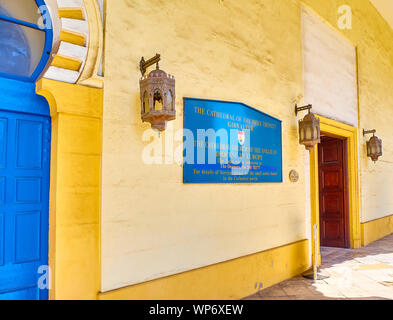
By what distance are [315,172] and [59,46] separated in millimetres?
4719

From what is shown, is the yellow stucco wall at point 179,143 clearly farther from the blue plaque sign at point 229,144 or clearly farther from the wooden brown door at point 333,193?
the wooden brown door at point 333,193

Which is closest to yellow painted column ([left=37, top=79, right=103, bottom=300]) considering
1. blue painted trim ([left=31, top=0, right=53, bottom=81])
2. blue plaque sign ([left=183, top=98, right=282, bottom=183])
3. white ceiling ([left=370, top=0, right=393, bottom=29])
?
blue painted trim ([left=31, top=0, right=53, bottom=81])

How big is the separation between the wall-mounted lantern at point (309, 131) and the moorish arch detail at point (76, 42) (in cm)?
359

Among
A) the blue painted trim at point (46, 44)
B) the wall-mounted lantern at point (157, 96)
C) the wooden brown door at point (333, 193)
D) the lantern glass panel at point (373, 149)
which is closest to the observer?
the blue painted trim at point (46, 44)

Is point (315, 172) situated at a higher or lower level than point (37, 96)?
lower

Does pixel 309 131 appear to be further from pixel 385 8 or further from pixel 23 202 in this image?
pixel 385 8

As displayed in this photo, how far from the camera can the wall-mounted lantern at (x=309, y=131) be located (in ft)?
17.6

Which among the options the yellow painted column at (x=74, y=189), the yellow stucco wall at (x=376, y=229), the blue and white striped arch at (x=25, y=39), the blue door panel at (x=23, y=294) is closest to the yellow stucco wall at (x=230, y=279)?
the yellow painted column at (x=74, y=189)

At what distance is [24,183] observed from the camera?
284 cm

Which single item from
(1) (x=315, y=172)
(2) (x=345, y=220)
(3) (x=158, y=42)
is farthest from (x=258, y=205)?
(2) (x=345, y=220)

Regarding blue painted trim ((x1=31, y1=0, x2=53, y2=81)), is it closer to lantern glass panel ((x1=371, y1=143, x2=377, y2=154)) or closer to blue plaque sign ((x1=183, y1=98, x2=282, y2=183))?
blue plaque sign ((x1=183, y1=98, x2=282, y2=183))

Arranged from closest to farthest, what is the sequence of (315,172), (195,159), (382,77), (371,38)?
1. (195,159)
2. (315,172)
3. (371,38)
4. (382,77)

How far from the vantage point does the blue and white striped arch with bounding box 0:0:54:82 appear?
2.81 meters
